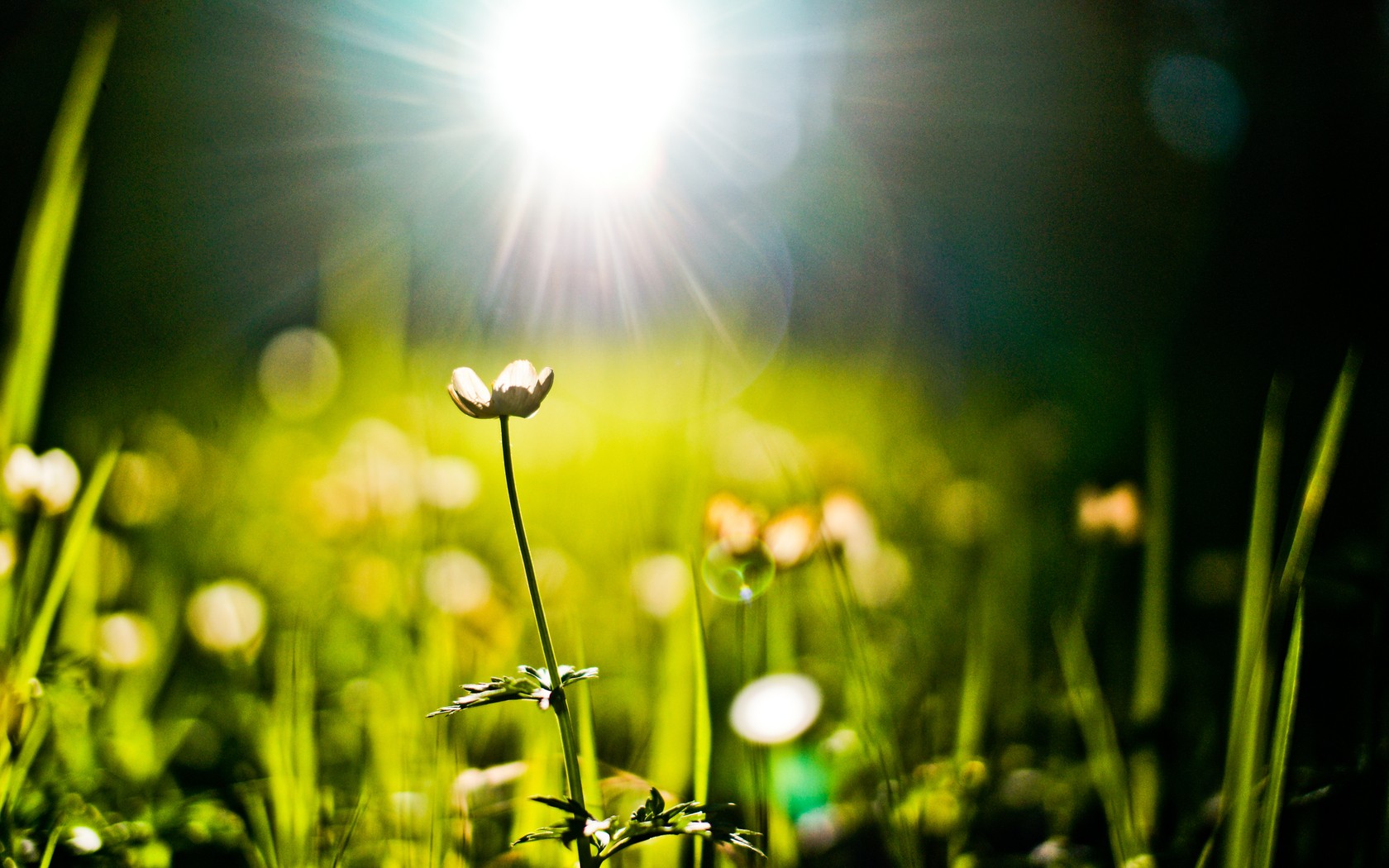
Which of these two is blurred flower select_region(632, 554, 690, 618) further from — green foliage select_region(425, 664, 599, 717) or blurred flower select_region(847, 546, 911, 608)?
green foliage select_region(425, 664, 599, 717)

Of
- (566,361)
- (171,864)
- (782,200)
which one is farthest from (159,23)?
(171,864)

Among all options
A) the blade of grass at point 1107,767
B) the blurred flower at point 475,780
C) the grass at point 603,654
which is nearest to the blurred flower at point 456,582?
the grass at point 603,654

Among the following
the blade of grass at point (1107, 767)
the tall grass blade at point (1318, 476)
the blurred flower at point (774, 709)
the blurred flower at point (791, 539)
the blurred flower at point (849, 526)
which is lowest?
the blade of grass at point (1107, 767)

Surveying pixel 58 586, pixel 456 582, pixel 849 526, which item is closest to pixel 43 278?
pixel 58 586

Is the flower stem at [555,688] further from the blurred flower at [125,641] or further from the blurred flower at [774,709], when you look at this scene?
the blurred flower at [125,641]

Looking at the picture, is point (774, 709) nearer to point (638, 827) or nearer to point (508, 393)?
point (638, 827)
